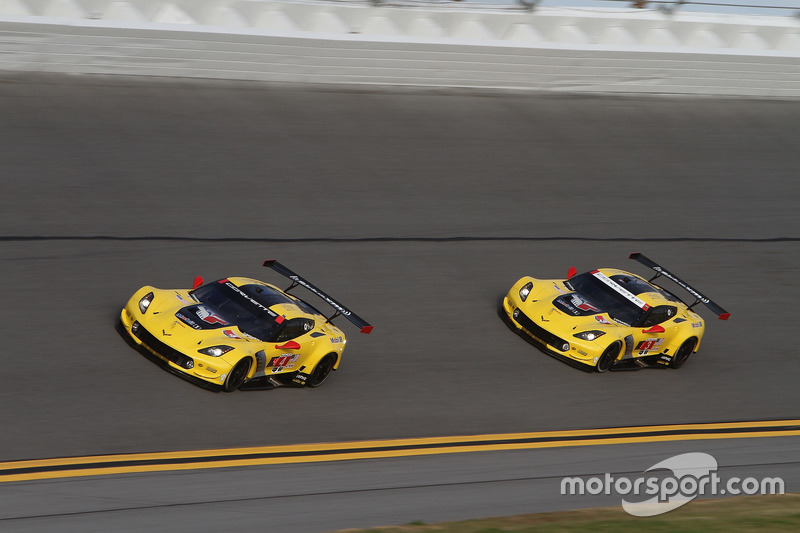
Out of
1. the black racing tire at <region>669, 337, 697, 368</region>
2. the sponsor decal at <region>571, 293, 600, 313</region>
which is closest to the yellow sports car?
the sponsor decal at <region>571, 293, 600, 313</region>

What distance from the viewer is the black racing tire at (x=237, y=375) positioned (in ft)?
33.3

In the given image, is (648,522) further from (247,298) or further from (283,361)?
(247,298)

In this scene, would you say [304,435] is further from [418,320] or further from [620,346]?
[620,346]

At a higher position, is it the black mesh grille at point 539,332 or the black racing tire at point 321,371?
the black mesh grille at point 539,332

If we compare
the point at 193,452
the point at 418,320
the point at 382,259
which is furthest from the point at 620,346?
the point at 193,452

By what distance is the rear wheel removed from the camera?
10156mm

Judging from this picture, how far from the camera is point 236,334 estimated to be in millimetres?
10445

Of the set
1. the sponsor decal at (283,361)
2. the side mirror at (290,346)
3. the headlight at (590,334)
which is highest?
the headlight at (590,334)

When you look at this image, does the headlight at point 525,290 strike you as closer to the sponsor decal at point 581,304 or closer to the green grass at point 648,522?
the sponsor decal at point 581,304

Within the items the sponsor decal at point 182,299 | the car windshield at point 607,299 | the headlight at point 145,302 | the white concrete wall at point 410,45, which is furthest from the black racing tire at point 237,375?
the white concrete wall at point 410,45

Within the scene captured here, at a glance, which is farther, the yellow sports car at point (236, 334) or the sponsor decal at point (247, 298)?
the sponsor decal at point (247, 298)

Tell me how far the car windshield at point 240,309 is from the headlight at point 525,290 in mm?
3777

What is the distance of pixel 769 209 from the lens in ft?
60.3

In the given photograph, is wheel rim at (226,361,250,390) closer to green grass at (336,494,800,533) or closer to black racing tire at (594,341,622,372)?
green grass at (336,494,800,533)
